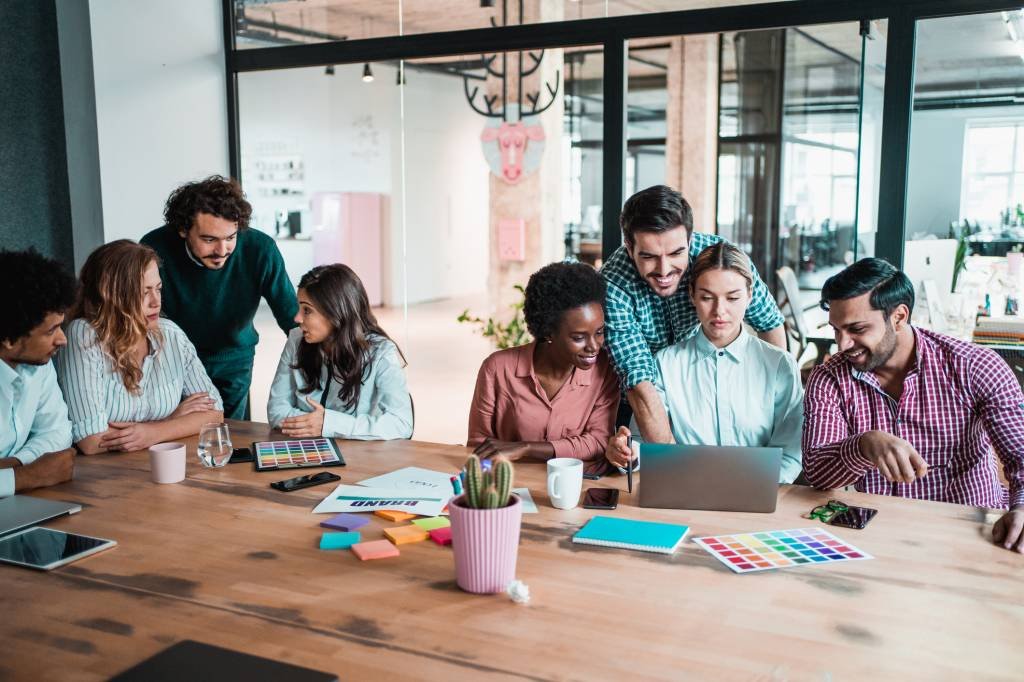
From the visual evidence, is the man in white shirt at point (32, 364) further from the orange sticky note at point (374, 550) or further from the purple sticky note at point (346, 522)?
the orange sticky note at point (374, 550)

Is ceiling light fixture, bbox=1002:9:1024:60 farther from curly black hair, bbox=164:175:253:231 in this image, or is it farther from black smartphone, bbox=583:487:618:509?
curly black hair, bbox=164:175:253:231

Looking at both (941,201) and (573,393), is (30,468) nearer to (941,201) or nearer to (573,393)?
(573,393)

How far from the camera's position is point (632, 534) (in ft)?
5.57

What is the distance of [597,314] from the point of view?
2.36 m

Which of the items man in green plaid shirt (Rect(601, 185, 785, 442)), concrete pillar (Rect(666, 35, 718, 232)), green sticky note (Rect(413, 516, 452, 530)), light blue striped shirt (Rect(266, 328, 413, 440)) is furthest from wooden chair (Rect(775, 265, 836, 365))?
green sticky note (Rect(413, 516, 452, 530))

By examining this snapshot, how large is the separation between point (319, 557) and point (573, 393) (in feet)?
3.30

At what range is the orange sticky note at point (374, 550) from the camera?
1626mm

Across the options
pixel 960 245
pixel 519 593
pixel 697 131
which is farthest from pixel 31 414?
pixel 697 131

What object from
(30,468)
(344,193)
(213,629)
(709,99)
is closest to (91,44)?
(344,193)

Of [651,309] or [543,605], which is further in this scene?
[651,309]

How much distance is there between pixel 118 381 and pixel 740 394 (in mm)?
1762

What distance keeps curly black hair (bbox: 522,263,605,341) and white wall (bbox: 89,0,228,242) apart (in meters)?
2.54

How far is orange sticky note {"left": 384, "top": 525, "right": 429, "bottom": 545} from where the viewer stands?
170 centimetres

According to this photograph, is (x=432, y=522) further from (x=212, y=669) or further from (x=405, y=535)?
(x=212, y=669)
